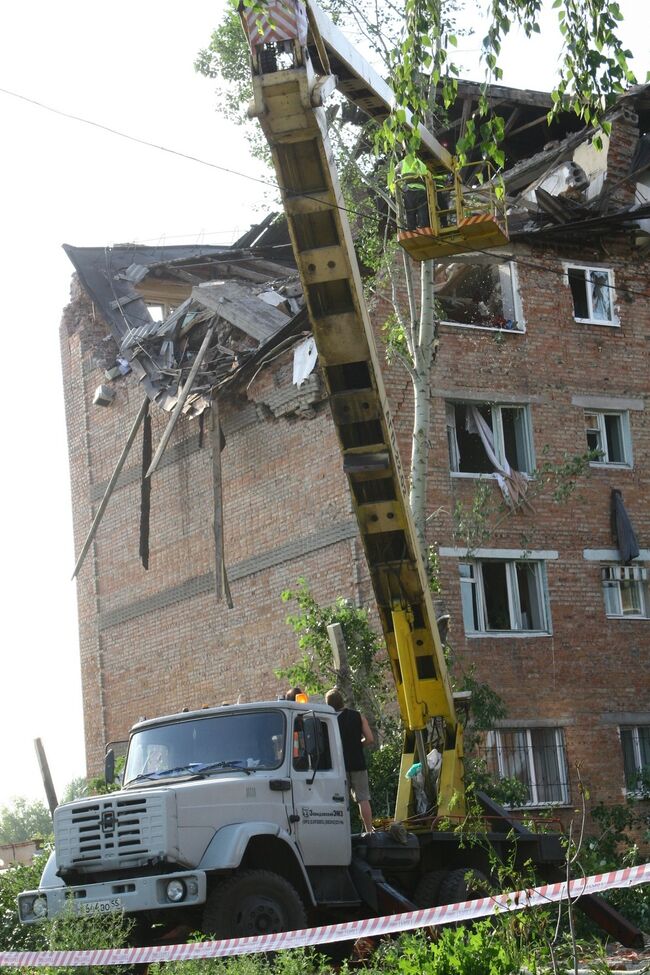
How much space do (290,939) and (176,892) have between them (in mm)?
983

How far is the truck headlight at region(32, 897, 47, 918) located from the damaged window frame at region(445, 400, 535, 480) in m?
13.7

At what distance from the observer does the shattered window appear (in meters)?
24.3

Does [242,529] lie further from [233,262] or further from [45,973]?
[45,973]

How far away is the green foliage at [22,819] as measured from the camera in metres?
66.3

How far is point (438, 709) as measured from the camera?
12.9m

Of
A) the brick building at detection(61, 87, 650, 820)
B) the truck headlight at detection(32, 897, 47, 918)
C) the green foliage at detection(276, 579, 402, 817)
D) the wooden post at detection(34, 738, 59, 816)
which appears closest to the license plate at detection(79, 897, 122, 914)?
the truck headlight at detection(32, 897, 47, 918)

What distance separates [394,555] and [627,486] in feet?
41.0

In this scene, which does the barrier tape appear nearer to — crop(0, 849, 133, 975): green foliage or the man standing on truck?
crop(0, 849, 133, 975): green foliage

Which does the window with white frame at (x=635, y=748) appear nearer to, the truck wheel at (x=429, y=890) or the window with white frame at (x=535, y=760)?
the window with white frame at (x=535, y=760)

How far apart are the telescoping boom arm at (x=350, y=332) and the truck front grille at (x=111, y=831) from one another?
281 cm

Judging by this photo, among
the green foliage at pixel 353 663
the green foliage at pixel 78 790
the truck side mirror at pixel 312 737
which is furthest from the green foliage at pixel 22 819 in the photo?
the truck side mirror at pixel 312 737

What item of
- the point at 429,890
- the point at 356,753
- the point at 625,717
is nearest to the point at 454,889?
the point at 429,890

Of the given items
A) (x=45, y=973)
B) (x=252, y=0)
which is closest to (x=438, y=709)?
(x=45, y=973)

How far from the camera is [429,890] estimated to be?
38.9 ft
